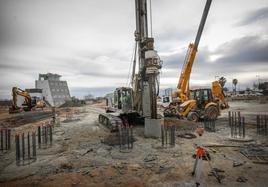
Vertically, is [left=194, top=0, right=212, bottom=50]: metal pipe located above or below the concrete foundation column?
above

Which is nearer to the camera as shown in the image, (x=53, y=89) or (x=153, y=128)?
(x=153, y=128)

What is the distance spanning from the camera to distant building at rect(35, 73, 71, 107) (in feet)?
184

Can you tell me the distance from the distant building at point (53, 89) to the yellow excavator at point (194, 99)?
5302 centimetres

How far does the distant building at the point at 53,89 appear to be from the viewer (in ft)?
184

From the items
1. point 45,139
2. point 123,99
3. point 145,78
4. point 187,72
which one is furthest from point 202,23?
point 45,139

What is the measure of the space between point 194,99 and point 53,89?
56.0 meters

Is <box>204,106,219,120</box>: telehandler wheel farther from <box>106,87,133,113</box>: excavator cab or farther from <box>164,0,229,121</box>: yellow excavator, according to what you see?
<box>106,87,133,113</box>: excavator cab

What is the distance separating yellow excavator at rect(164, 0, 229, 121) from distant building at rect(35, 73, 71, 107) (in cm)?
5302

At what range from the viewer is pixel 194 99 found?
1450 centimetres

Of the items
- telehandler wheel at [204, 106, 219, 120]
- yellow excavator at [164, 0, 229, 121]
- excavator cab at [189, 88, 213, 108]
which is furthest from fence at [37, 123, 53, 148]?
excavator cab at [189, 88, 213, 108]

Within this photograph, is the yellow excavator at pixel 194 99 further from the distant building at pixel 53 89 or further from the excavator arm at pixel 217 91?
the distant building at pixel 53 89

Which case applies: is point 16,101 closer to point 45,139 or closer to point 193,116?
point 45,139

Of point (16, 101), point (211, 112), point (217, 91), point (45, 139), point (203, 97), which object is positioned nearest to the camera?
point (45, 139)

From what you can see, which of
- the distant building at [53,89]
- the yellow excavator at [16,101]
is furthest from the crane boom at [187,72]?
the distant building at [53,89]
